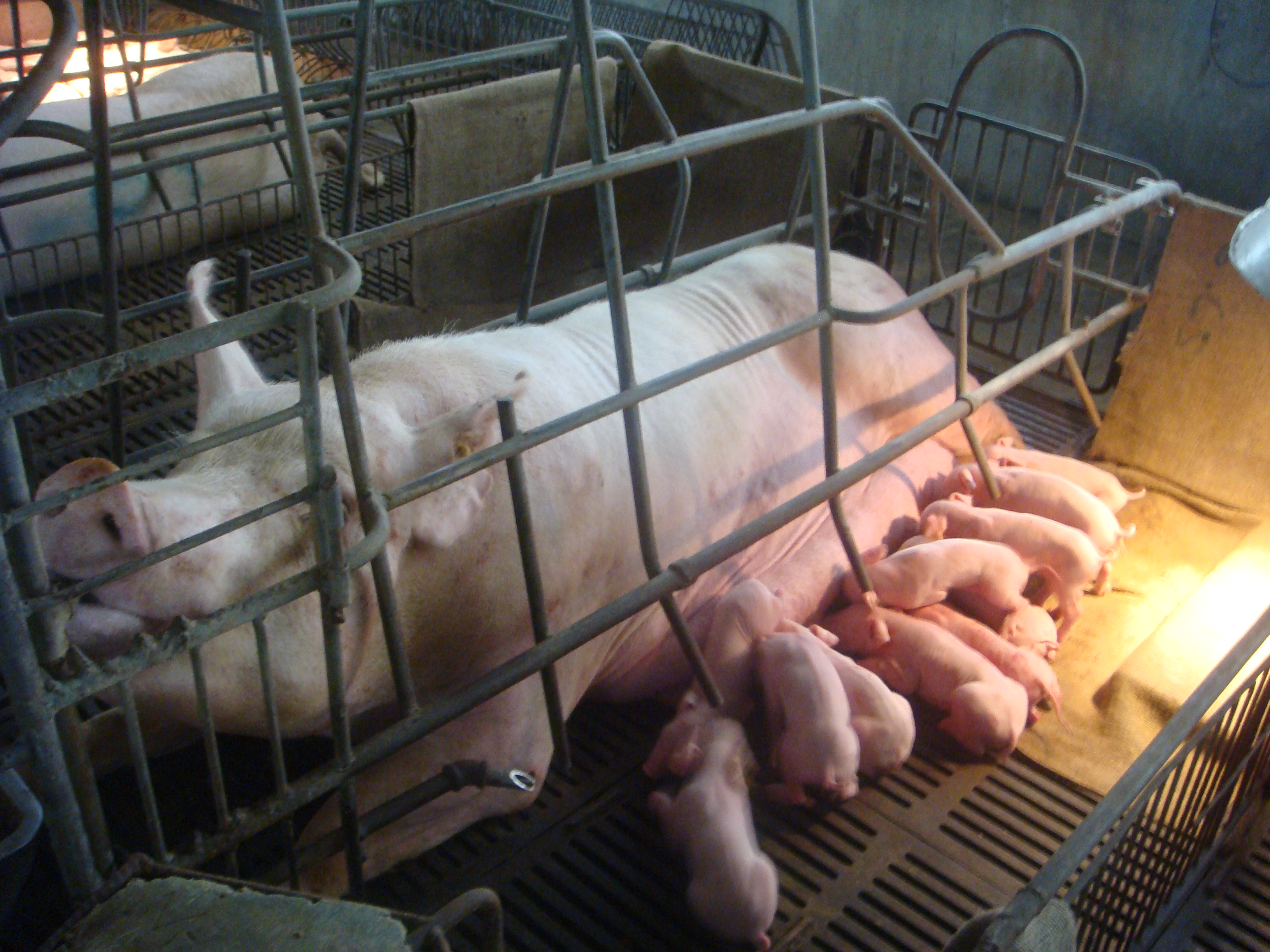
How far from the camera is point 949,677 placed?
103 inches

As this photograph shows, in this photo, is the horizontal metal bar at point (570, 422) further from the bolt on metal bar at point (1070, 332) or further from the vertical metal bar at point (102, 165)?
the bolt on metal bar at point (1070, 332)

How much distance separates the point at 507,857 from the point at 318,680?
24.2 inches

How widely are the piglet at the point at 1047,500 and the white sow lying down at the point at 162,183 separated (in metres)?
2.40

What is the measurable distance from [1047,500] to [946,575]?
560 mm

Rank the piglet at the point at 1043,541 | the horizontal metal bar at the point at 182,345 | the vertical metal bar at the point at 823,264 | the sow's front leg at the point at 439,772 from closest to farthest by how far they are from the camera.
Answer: the horizontal metal bar at the point at 182,345, the sow's front leg at the point at 439,772, the vertical metal bar at the point at 823,264, the piglet at the point at 1043,541

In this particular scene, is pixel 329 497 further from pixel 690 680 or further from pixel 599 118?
pixel 690 680

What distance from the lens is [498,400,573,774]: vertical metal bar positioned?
1.92m

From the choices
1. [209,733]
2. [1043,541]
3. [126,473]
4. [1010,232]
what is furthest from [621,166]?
[1010,232]

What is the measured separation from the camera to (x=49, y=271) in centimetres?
427

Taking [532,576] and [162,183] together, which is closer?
[532,576]

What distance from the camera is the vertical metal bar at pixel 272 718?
63.6 inches

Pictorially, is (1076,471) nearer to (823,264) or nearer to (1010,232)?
(823,264)

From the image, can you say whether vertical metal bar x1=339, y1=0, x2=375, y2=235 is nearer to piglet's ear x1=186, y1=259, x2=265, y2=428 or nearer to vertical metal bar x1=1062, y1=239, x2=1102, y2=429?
piglet's ear x1=186, y1=259, x2=265, y2=428

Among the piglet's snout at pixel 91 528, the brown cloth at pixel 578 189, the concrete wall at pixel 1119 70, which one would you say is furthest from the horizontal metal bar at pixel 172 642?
the concrete wall at pixel 1119 70
